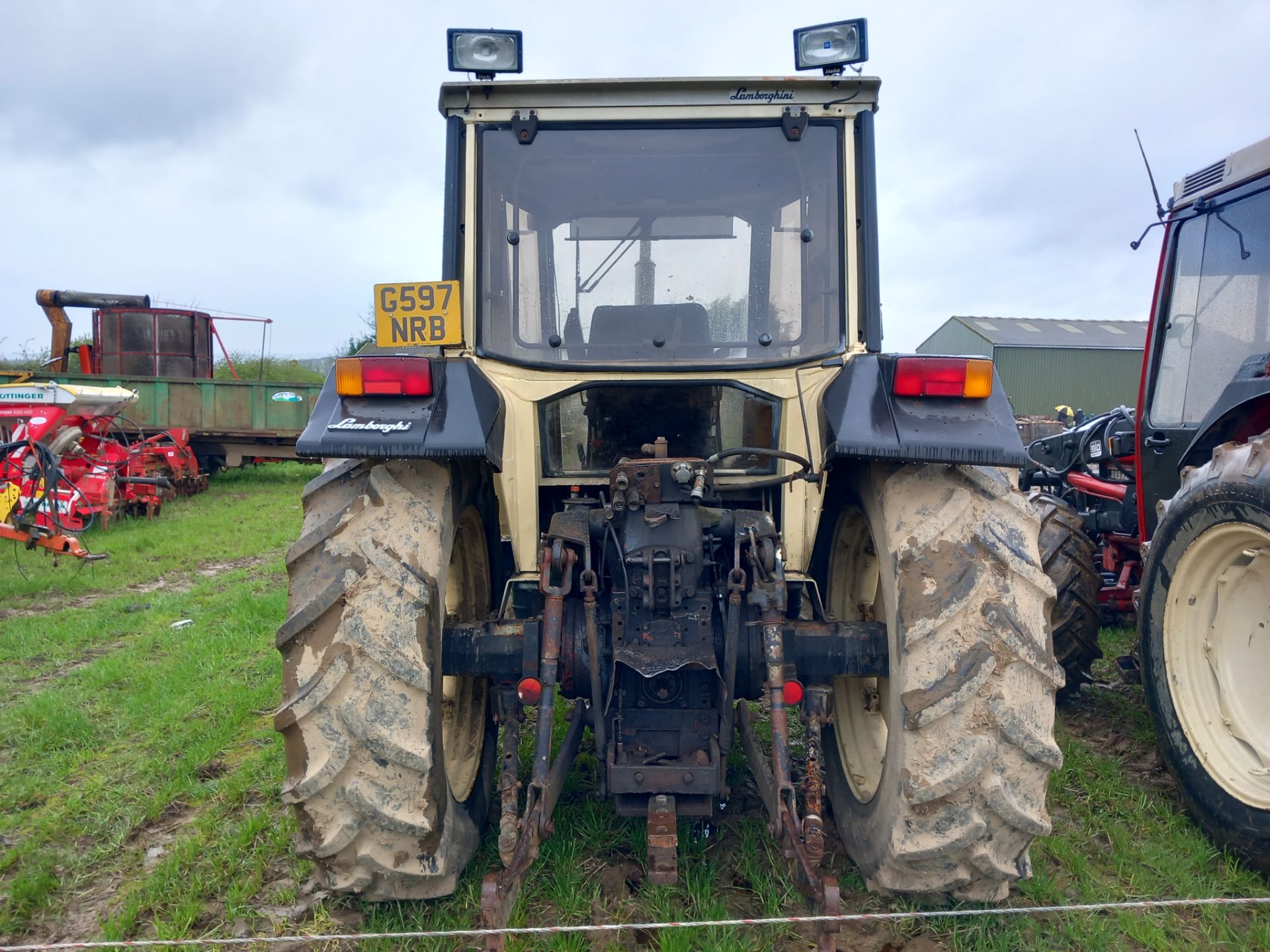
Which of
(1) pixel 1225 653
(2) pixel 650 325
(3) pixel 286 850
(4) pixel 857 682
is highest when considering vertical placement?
(2) pixel 650 325

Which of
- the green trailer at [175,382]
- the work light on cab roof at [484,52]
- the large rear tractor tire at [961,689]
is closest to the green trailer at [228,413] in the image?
the green trailer at [175,382]

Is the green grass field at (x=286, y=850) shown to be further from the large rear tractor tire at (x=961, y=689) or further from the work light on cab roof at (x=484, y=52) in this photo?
the work light on cab roof at (x=484, y=52)

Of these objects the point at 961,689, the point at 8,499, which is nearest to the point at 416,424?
the point at 961,689

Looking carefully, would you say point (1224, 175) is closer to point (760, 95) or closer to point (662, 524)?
point (760, 95)

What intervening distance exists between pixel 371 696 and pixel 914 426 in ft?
5.15

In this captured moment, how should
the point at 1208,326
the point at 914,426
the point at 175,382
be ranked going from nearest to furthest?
the point at 914,426 < the point at 1208,326 < the point at 175,382

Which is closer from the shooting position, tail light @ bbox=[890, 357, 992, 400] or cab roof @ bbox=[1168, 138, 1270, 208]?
tail light @ bbox=[890, 357, 992, 400]

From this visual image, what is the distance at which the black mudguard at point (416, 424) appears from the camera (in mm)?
2289

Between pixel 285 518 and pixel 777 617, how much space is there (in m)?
9.33

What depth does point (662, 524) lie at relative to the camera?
2.37 metres

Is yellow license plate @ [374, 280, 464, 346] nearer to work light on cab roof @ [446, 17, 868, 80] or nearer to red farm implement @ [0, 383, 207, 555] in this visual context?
work light on cab roof @ [446, 17, 868, 80]

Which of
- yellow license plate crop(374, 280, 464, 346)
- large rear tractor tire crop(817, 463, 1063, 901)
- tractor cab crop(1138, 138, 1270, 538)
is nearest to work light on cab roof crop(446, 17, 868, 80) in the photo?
yellow license plate crop(374, 280, 464, 346)

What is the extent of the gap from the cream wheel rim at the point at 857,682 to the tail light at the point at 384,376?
4.54 ft

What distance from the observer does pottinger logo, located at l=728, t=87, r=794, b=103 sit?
9.14ft
